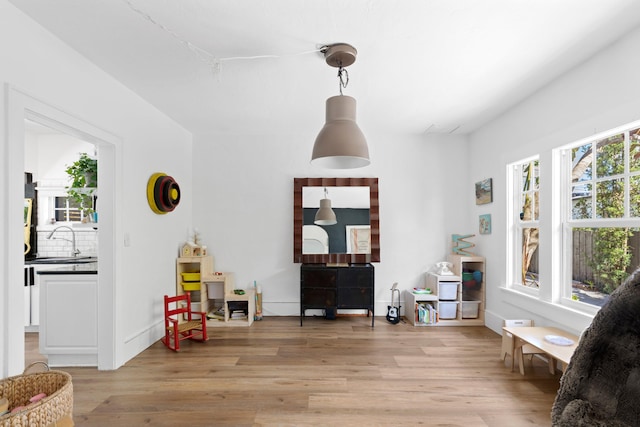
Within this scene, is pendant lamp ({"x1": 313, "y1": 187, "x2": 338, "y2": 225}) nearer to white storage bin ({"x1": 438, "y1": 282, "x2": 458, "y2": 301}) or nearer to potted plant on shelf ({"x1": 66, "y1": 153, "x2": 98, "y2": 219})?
white storage bin ({"x1": 438, "y1": 282, "x2": 458, "y2": 301})

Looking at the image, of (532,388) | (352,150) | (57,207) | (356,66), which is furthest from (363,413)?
(57,207)

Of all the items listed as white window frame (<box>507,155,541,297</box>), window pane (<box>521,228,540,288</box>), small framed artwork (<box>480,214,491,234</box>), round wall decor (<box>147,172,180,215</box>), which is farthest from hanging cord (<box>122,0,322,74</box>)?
small framed artwork (<box>480,214,491,234</box>)

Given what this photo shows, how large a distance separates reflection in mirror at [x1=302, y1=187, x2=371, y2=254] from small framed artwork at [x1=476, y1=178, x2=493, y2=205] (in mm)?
1417

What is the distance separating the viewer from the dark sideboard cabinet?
413 centimetres

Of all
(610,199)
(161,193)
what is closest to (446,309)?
(610,199)

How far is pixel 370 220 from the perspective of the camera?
4.55 metres

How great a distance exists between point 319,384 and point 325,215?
2.30m

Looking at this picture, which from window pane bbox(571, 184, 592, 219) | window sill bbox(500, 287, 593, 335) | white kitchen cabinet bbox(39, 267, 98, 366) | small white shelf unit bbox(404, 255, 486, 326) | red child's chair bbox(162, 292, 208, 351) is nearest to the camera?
window sill bbox(500, 287, 593, 335)

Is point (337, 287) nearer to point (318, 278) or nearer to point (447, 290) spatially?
point (318, 278)

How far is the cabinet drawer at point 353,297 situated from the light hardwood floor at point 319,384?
442 mm

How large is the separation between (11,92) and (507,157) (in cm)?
418

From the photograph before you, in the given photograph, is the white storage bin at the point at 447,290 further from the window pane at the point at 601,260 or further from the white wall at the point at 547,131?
the window pane at the point at 601,260

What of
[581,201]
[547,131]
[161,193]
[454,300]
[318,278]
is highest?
[547,131]

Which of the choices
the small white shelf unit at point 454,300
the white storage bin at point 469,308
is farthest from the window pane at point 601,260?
the white storage bin at point 469,308
